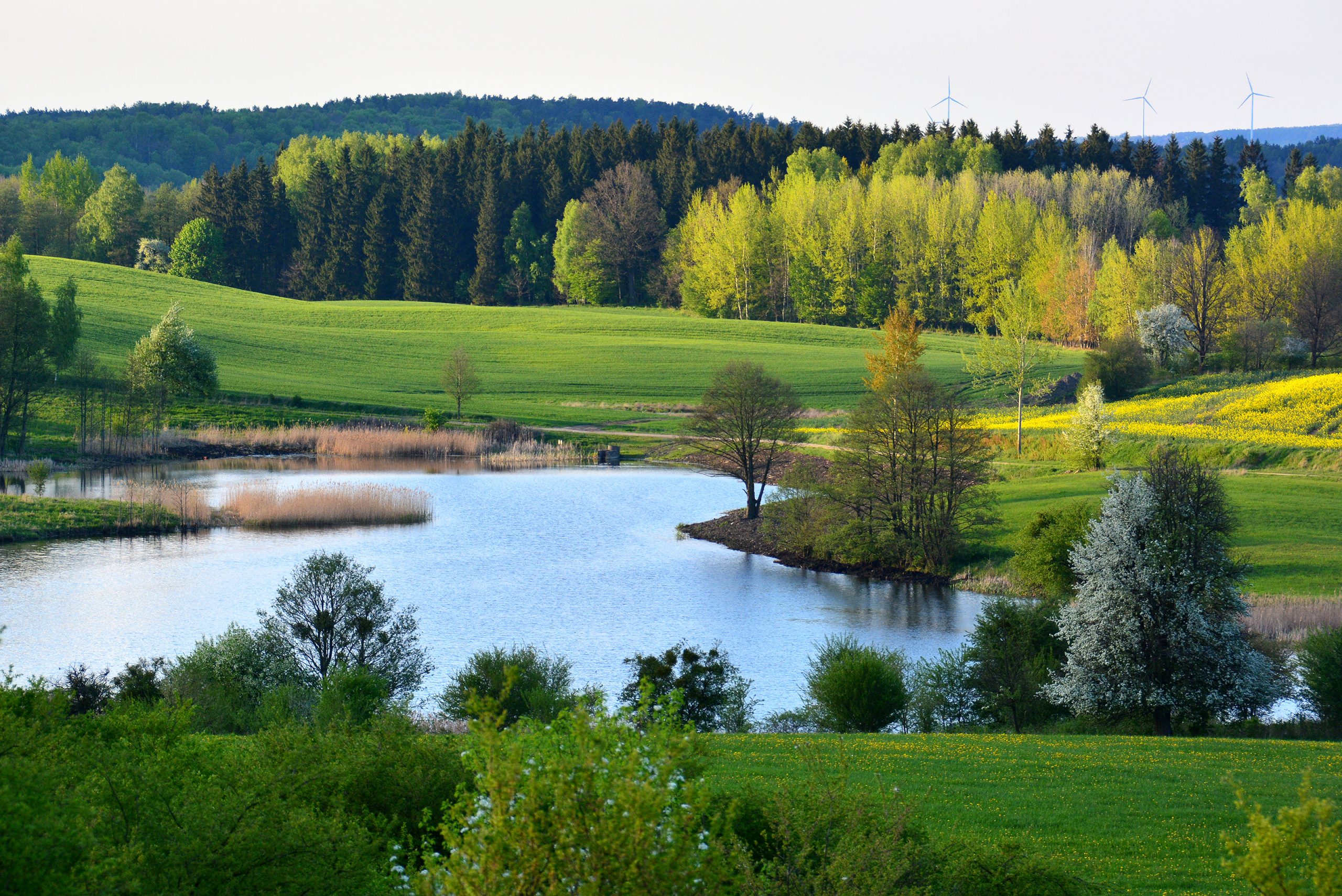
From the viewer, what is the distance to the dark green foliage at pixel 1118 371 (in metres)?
57.3

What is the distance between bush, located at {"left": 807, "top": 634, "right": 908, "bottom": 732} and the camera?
18.3 m

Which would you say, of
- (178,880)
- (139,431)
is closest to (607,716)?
(178,880)

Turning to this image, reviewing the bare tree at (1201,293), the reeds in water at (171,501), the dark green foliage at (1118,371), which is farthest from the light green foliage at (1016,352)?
the reeds in water at (171,501)

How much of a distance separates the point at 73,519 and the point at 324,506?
25.3 ft

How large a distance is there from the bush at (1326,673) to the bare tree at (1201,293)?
2094 inches

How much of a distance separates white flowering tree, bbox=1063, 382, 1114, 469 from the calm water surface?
40.8 ft

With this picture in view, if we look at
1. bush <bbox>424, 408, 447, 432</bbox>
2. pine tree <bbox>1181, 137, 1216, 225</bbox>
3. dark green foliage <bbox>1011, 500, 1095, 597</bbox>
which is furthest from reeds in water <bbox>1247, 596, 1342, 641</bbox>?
pine tree <bbox>1181, 137, 1216, 225</bbox>

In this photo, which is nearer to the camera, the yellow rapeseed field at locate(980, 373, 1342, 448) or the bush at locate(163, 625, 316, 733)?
the bush at locate(163, 625, 316, 733)

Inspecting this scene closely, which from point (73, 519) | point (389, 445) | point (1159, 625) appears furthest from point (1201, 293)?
point (73, 519)

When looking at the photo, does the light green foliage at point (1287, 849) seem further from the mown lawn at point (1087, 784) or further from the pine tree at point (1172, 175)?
the pine tree at point (1172, 175)

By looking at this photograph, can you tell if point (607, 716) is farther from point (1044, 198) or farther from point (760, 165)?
point (760, 165)

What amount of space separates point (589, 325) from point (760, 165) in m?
34.7

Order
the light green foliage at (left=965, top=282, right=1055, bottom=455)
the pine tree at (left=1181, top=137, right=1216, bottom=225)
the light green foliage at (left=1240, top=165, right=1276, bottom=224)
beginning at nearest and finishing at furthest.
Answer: the light green foliage at (left=965, top=282, right=1055, bottom=455) → the light green foliage at (left=1240, top=165, right=1276, bottom=224) → the pine tree at (left=1181, top=137, right=1216, bottom=225)

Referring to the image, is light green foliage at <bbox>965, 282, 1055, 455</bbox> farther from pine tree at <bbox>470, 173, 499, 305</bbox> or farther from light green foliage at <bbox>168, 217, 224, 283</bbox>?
light green foliage at <bbox>168, 217, 224, 283</bbox>
